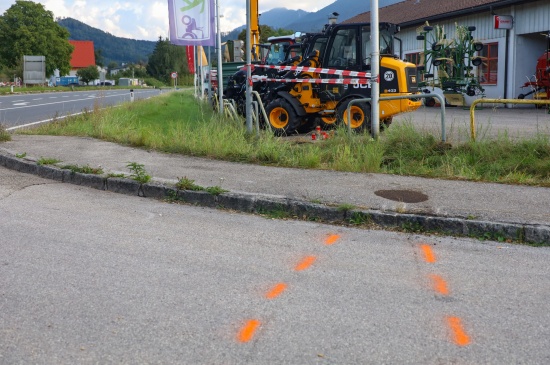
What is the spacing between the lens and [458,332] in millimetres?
4047

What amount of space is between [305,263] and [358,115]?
10.1 metres

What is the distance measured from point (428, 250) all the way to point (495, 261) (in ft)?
2.00

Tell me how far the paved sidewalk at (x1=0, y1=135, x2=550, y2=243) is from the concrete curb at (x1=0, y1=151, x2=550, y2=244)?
2 cm

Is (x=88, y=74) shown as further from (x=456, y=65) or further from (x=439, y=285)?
(x=439, y=285)

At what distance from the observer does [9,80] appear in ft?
297

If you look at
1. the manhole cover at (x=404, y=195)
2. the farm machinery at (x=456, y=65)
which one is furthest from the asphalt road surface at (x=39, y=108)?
the farm machinery at (x=456, y=65)

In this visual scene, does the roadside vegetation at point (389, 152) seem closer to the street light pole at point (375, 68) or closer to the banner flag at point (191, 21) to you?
the street light pole at point (375, 68)

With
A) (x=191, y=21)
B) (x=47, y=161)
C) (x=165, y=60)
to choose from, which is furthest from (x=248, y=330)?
(x=165, y=60)

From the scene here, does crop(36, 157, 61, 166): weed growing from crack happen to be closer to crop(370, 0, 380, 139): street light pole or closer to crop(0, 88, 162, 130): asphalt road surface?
crop(370, 0, 380, 139): street light pole

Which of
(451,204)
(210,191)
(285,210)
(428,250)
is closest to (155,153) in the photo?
(210,191)

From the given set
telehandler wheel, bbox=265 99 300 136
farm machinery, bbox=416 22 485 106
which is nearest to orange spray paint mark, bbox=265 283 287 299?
telehandler wheel, bbox=265 99 300 136

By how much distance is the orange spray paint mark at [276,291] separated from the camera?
464 centimetres

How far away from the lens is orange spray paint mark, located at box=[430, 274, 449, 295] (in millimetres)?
4801

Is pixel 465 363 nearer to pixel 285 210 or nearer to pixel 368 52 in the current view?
pixel 285 210
